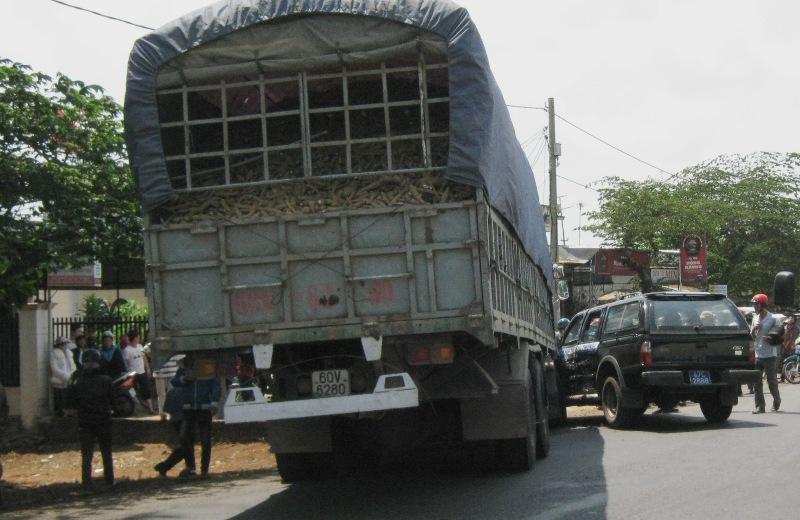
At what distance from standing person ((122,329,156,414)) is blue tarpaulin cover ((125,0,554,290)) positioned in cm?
982

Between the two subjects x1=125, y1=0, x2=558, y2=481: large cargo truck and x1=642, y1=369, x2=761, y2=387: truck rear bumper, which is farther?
x1=642, y1=369, x2=761, y2=387: truck rear bumper

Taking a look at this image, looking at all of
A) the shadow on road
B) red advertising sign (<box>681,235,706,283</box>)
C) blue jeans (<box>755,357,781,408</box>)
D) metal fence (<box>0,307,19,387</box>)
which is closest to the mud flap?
blue jeans (<box>755,357,781,408</box>)

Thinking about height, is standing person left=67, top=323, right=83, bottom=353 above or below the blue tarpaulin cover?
below

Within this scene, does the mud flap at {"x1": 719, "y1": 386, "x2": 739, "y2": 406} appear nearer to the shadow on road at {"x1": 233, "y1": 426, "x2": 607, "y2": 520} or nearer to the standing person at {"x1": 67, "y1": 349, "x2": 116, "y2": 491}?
the shadow on road at {"x1": 233, "y1": 426, "x2": 607, "y2": 520}

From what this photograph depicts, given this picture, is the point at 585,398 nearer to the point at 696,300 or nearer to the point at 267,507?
the point at 696,300

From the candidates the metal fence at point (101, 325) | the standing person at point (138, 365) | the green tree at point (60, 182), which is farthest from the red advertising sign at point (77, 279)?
the green tree at point (60, 182)

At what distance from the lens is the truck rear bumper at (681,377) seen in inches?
510

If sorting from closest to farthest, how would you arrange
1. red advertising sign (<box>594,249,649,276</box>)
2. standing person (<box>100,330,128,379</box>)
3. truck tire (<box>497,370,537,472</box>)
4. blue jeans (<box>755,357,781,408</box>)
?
truck tire (<box>497,370,537,472</box>) → blue jeans (<box>755,357,781,408</box>) → standing person (<box>100,330,128,379</box>) → red advertising sign (<box>594,249,649,276</box>)

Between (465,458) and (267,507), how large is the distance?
3228mm

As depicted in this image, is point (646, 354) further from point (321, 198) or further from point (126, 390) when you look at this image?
point (126, 390)

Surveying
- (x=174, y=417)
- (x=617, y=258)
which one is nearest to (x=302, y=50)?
(x=174, y=417)

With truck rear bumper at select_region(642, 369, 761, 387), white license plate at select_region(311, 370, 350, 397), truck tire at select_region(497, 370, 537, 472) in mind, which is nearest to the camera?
white license plate at select_region(311, 370, 350, 397)

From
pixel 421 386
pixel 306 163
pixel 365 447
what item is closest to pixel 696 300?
pixel 365 447

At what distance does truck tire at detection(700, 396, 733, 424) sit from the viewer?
13.7 m
